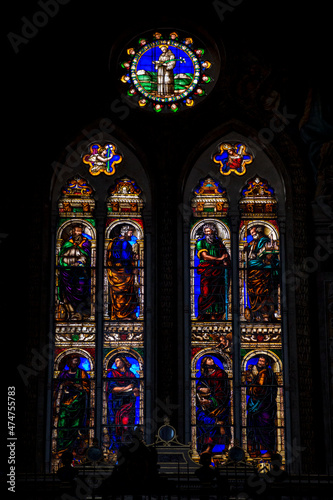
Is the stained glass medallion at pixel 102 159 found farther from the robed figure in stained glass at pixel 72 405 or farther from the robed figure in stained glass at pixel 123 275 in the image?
the robed figure in stained glass at pixel 72 405

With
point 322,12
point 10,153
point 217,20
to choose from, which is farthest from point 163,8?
point 10,153

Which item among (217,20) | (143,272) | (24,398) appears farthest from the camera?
(217,20)

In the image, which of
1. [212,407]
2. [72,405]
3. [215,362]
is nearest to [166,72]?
[215,362]

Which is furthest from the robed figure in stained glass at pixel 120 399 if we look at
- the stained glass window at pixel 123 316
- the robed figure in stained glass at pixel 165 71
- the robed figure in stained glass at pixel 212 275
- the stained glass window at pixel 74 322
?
the robed figure in stained glass at pixel 165 71

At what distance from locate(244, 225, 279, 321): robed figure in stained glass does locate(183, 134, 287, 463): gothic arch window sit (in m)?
0.02

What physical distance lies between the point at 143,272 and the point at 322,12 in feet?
18.4

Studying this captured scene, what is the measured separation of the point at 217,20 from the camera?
17.1 m

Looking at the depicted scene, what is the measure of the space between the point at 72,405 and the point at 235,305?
317 cm

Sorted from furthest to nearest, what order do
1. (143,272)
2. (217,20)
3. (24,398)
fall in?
(217,20) → (143,272) → (24,398)

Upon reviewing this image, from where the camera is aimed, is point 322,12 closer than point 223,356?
No

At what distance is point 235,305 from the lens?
51.9ft

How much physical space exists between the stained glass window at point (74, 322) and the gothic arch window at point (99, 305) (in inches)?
0.6

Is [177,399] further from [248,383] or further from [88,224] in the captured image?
[88,224]

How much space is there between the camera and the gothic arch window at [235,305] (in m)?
15.2
